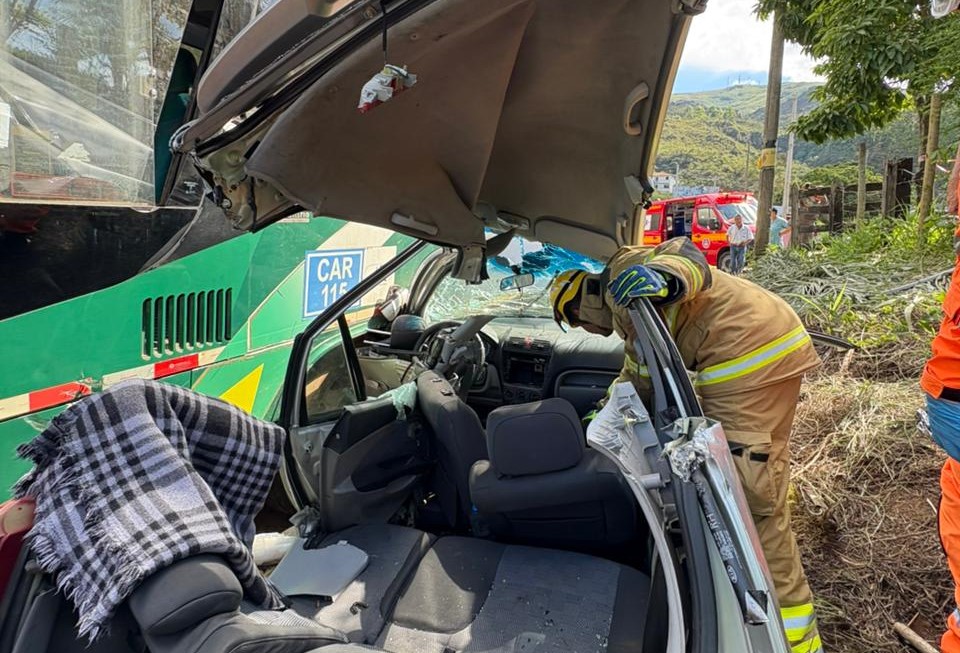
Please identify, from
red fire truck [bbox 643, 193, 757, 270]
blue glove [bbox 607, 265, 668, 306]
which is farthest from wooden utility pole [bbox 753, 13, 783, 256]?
blue glove [bbox 607, 265, 668, 306]

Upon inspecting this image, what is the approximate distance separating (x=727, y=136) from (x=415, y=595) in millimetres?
87223

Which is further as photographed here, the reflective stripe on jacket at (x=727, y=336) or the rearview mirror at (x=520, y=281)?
the rearview mirror at (x=520, y=281)

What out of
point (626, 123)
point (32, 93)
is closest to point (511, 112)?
point (626, 123)

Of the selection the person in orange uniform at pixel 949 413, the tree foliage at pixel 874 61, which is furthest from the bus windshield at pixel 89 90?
the tree foliage at pixel 874 61

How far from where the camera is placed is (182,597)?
106 centimetres

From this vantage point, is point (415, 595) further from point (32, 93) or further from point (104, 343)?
point (32, 93)

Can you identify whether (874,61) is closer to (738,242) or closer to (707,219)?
(738,242)

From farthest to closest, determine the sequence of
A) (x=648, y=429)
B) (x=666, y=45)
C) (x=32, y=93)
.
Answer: (x=32, y=93) < (x=666, y=45) < (x=648, y=429)

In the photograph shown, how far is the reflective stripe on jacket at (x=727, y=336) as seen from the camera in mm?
2236

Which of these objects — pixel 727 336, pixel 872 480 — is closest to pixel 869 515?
pixel 872 480

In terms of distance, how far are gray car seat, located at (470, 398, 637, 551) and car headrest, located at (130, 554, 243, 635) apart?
0.98m

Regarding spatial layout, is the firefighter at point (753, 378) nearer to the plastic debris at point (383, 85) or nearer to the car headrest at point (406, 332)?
the plastic debris at point (383, 85)

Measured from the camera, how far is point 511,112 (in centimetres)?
235

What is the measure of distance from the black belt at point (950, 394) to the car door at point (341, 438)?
6.64 feet
